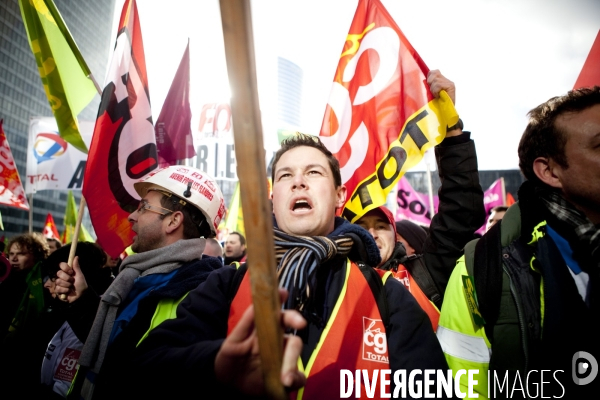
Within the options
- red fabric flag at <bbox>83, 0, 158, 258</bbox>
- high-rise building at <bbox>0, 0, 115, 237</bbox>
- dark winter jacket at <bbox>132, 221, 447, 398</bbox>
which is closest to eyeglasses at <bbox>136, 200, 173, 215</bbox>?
red fabric flag at <bbox>83, 0, 158, 258</bbox>

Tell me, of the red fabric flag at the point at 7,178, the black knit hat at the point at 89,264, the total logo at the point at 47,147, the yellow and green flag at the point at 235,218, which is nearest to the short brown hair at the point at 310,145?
the black knit hat at the point at 89,264

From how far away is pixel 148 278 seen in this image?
Answer: 90.9 inches

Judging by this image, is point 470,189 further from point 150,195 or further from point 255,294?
point 150,195

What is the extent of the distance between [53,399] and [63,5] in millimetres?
97867

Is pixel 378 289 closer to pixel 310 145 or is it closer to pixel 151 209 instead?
pixel 310 145

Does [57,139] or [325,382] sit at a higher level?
[57,139]

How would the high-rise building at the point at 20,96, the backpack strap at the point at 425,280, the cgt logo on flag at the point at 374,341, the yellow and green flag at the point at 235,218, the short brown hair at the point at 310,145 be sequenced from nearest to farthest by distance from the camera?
1. the cgt logo on flag at the point at 374,341
2. the short brown hair at the point at 310,145
3. the backpack strap at the point at 425,280
4. the yellow and green flag at the point at 235,218
5. the high-rise building at the point at 20,96

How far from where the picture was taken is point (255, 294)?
76cm

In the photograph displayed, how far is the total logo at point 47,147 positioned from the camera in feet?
25.8

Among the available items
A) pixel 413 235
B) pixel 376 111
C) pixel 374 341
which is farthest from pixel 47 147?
pixel 374 341

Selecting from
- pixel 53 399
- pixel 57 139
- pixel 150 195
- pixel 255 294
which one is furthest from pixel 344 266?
pixel 57 139

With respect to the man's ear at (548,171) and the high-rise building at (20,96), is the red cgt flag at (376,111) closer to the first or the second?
the man's ear at (548,171)

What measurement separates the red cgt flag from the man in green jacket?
0.82 meters

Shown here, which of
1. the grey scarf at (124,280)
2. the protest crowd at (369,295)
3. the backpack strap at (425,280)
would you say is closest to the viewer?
the protest crowd at (369,295)
